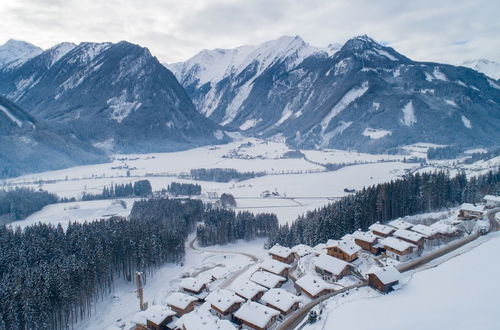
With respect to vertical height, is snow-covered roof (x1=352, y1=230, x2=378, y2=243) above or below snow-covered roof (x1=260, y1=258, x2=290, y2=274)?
above

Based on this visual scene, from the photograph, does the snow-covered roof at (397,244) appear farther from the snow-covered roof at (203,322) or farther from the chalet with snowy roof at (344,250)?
the snow-covered roof at (203,322)

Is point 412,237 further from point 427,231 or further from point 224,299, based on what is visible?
point 224,299

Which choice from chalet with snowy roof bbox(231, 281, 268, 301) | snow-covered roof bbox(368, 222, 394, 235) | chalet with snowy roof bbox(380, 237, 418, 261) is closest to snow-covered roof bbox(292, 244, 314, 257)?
snow-covered roof bbox(368, 222, 394, 235)

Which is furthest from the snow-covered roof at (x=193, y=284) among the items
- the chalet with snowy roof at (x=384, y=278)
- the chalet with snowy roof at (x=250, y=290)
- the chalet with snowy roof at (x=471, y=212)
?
the chalet with snowy roof at (x=471, y=212)

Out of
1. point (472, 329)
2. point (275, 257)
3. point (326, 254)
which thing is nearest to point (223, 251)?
point (275, 257)

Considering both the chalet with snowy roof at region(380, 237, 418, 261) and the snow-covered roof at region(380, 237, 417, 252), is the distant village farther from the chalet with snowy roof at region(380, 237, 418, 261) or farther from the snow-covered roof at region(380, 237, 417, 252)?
the snow-covered roof at region(380, 237, 417, 252)

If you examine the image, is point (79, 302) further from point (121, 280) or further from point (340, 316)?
point (340, 316)
